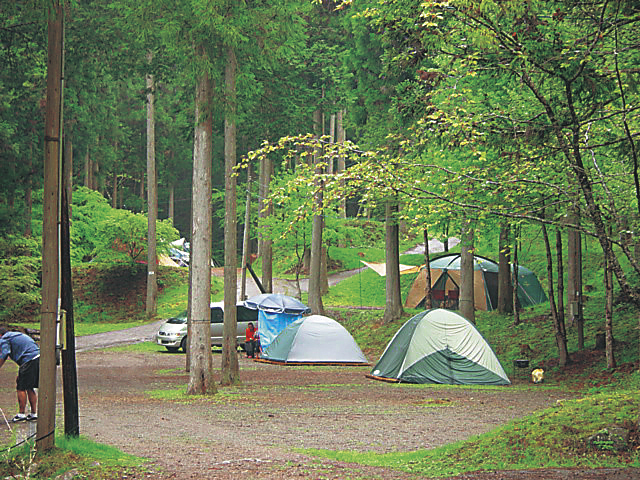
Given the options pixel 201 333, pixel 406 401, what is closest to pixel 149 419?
pixel 201 333

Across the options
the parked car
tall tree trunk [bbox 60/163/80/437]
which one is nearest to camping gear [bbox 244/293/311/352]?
the parked car

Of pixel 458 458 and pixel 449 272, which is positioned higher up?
pixel 449 272

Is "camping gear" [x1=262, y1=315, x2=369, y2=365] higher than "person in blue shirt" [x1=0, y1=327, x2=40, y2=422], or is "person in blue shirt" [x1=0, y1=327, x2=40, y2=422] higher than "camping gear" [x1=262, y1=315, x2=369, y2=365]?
"person in blue shirt" [x1=0, y1=327, x2=40, y2=422]

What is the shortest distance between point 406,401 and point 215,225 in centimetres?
5174

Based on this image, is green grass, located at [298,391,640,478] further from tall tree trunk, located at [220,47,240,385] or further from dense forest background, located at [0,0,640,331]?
tall tree trunk, located at [220,47,240,385]

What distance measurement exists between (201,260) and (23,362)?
484cm

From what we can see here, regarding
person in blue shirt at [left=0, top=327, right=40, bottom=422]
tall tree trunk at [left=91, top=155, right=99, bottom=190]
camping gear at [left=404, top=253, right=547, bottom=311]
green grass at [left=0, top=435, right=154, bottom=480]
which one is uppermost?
tall tree trunk at [left=91, top=155, right=99, bottom=190]

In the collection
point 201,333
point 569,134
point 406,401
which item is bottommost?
point 406,401

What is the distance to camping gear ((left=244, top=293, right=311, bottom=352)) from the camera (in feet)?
90.4

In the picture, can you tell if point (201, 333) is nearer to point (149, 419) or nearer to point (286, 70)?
point (149, 419)

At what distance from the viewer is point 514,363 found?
19.3 m

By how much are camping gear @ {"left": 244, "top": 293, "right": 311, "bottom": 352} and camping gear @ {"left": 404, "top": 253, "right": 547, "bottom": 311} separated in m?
7.42

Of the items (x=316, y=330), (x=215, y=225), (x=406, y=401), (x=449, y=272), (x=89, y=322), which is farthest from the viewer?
(x=215, y=225)

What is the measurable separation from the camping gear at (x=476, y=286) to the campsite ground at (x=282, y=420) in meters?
13.9
